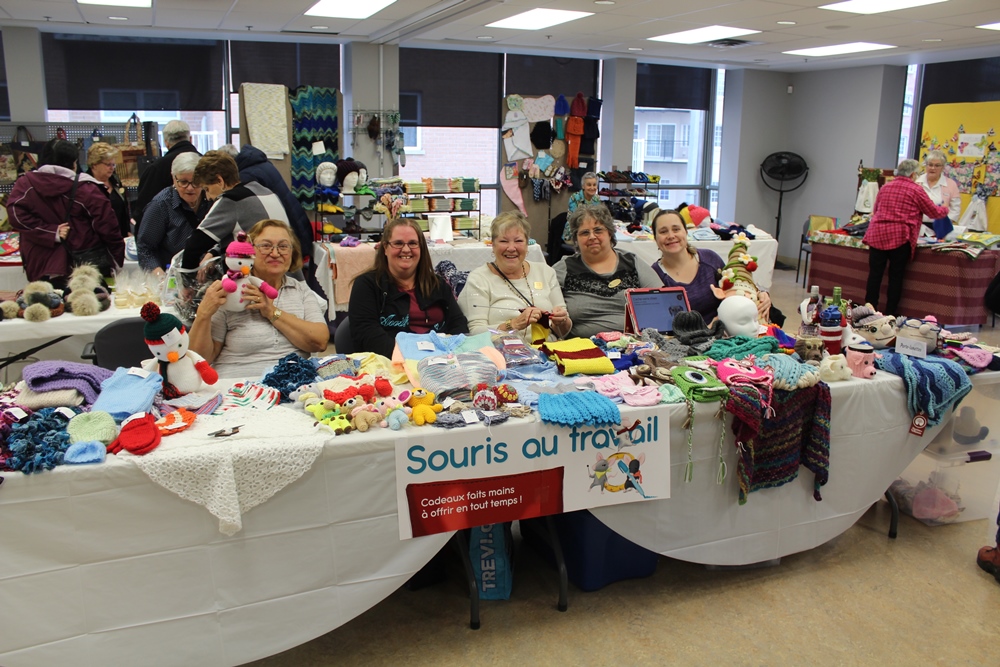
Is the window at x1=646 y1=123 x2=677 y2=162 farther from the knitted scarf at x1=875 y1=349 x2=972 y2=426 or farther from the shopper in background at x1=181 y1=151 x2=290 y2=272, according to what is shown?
the knitted scarf at x1=875 y1=349 x2=972 y2=426

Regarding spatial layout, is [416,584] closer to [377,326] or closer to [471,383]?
[471,383]

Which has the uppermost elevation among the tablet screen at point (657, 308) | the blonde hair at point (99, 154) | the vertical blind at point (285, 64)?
the vertical blind at point (285, 64)

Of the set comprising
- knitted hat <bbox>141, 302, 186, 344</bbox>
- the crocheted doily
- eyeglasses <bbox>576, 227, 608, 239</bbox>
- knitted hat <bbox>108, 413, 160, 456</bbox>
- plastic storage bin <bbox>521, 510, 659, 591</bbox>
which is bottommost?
plastic storage bin <bbox>521, 510, 659, 591</bbox>

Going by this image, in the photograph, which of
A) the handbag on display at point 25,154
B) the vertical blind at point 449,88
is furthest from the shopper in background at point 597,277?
the vertical blind at point 449,88

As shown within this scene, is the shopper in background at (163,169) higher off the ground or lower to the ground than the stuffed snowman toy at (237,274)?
higher

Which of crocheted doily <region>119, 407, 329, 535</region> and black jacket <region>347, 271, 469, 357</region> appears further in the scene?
black jacket <region>347, 271, 469, 357</region>

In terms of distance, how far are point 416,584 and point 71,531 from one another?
1.15 m

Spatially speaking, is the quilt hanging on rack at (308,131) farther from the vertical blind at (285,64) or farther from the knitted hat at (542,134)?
the knitted hat at (542,134)

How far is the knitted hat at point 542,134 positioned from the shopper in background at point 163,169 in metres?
5.43

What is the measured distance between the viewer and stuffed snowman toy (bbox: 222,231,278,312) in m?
2.70

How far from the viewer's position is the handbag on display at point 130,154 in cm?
679

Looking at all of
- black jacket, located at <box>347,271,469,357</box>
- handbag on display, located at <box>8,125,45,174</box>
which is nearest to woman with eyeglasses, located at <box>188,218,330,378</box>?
black jacket, located at <box>347,271,469,357</box>

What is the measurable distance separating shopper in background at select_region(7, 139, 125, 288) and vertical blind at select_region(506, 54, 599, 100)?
6.71 m

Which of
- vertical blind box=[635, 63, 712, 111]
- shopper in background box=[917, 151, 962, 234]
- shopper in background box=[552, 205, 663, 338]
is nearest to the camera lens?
shopper in background box=[552, 205, 663, 338]
